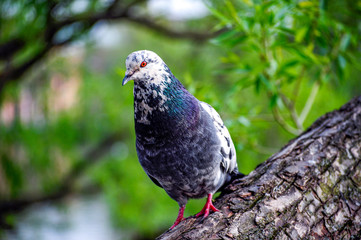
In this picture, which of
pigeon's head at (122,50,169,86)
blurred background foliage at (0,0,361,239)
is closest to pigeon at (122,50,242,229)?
pigeon's head at (122,50,169,86)

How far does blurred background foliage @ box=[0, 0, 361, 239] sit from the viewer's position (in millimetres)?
2590

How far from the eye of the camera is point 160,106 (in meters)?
1.82

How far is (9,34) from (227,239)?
5332mm

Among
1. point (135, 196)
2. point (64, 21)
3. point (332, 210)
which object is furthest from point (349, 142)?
point (135, 196)

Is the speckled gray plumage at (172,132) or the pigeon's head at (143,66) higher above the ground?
the pigeon's head at (143,66)

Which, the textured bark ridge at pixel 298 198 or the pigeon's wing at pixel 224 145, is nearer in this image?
the textured bark ridge at pixel 298 198

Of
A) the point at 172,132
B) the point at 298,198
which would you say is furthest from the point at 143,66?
the point at 298,198

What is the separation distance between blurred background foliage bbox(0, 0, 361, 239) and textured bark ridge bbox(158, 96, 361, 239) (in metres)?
0.67

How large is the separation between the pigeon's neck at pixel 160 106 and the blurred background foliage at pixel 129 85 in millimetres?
672

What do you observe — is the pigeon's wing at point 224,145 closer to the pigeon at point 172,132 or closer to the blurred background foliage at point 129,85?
the pigeon at point 172,132

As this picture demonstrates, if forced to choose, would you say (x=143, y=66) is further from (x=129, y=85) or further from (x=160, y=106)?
(x=129, y=85)

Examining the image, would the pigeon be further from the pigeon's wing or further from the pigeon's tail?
the pigeon's tail

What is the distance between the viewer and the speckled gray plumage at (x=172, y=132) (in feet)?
5.95

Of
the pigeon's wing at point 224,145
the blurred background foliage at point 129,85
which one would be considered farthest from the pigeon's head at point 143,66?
the blurred background foliage at point 129,85
